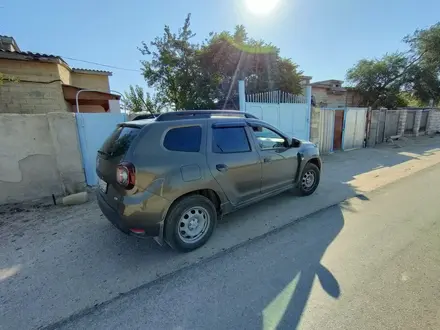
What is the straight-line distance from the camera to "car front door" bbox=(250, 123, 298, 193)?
145 inches

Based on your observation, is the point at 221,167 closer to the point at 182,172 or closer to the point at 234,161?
the point at 234,161

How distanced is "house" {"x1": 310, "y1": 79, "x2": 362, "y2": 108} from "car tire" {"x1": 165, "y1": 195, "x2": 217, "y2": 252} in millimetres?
15908

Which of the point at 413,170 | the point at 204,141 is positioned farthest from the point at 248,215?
the point at 413,170

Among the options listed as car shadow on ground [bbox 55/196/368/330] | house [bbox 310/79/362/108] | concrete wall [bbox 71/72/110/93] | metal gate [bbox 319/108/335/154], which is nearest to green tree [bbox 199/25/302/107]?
metal gate [bbox 319/108/335/154]

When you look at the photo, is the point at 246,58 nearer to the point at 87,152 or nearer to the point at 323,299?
the point at 87,152

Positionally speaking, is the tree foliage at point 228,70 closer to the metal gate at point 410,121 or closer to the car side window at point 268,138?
the car side window at point 268,138

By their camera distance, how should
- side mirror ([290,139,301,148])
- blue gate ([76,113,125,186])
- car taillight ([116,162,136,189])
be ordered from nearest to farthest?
car taillight ([116,162,136,189]) → side mirror ([290,139,301,148]) → blue gate ([76,113,125,186])

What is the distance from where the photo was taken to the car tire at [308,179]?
179 inches

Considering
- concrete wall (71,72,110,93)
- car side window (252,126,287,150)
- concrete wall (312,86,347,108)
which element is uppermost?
concrete wall (71,72,110,93)

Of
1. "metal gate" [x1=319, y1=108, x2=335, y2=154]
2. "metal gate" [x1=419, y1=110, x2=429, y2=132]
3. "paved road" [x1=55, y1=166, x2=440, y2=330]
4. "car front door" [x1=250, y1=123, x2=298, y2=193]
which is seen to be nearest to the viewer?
"paved road" [x1=55, y1=166, x2=440, y2=330]

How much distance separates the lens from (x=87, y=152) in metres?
5.15

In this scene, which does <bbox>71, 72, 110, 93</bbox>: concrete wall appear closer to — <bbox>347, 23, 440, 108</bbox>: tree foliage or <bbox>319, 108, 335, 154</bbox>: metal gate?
<bbox>319, 108, 335, 154</bbox>: metal gate

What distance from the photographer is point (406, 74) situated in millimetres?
17922

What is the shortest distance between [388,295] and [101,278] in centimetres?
295
